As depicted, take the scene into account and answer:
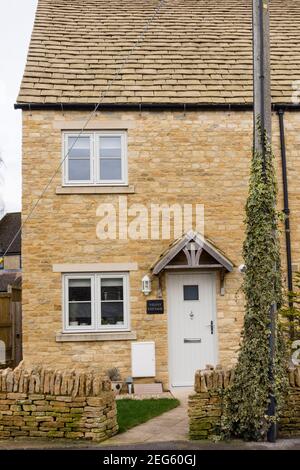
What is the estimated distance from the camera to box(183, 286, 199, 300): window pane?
13.2 meters

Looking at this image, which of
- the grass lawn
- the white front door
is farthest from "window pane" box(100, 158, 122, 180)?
the grass lawn

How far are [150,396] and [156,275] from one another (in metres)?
2.61

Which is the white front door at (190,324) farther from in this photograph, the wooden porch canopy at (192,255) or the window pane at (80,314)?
the window pane at (80,314)

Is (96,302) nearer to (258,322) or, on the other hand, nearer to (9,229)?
(258,322)

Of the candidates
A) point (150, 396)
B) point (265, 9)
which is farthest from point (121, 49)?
point (150, 396)

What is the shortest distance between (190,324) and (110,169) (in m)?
3.96

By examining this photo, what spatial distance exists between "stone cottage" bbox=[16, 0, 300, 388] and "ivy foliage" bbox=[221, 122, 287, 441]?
4.38 metres

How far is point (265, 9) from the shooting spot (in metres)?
8.50

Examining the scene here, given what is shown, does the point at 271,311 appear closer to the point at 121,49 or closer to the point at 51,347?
the point at 51,347

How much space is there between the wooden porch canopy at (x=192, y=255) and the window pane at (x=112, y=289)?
91 centimetres

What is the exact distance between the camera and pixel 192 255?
12.6 metres

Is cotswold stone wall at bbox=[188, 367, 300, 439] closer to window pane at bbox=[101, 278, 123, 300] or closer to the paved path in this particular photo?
the paved path

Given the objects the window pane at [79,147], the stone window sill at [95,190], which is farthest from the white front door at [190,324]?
the window pane at [79,147]

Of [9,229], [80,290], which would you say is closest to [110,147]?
[80,290]
